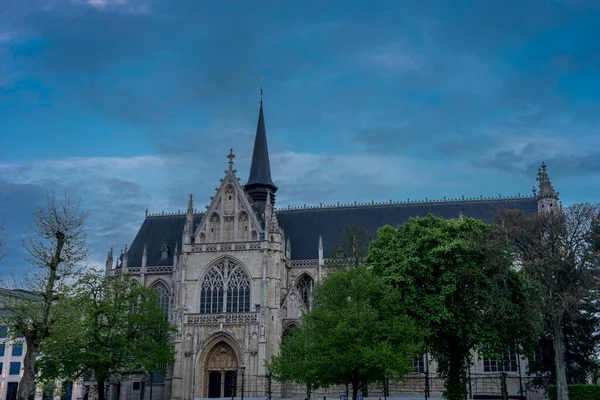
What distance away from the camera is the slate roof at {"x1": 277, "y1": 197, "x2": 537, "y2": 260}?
59125 millimetres

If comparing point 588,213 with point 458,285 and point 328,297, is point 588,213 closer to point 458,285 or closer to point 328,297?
point 458,285

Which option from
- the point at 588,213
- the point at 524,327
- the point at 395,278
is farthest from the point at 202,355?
the point at 588,213

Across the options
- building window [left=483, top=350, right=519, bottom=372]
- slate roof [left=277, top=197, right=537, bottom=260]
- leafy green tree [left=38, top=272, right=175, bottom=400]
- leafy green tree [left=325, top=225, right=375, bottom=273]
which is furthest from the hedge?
leafy green tree [left=38, top=272, right=175, bottom=400]

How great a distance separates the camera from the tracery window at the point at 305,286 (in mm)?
58781

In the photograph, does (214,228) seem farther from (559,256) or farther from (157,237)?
(559,256)

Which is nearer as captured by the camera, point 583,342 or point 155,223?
point 583,342

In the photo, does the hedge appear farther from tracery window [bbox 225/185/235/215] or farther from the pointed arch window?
the pointed arch window

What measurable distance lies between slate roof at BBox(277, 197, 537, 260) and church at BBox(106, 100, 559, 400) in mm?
100

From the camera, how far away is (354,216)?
62.2 m

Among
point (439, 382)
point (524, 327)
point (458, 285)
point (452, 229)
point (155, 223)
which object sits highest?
point (155, 223)

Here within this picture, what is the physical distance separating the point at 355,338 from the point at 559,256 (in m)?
12.4

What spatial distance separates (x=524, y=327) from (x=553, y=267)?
162 inches

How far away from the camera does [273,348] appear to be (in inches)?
2045

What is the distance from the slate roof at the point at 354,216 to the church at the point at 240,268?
0.10 m
